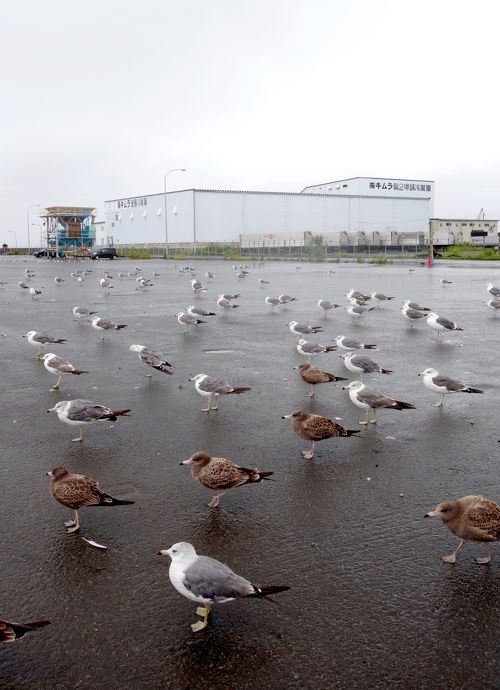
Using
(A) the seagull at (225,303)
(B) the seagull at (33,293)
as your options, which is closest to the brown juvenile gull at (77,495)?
(A) the seagull at (225,303)

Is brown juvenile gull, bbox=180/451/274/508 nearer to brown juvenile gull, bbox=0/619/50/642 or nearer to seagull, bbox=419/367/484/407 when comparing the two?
brown juvenile gull, bbox=0/619/50/642

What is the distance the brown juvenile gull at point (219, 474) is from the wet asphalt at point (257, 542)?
0.24 meters

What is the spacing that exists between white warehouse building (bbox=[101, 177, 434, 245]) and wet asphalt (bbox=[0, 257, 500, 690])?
208 ft

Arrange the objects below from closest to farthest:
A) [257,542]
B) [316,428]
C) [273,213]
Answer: [257,542] → [316,428] → [273,213]

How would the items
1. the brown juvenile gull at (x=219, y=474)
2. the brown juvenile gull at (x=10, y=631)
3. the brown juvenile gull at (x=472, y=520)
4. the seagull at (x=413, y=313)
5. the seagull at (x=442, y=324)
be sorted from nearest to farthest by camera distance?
the brown juvenile gull at (x=10, y=631), the brown juvenile gull at (x=472, y=520), the brown juvenile gull at (x=219, y=474), the seagull at (x=442, y=324), the seagull at (x=413, y=313)

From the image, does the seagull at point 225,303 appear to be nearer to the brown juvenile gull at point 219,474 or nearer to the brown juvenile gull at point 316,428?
the brown juvenile gull at point 316,428

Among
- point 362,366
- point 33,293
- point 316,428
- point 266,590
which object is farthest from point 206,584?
point 33,293

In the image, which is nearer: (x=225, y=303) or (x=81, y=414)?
(x=81, y=414)

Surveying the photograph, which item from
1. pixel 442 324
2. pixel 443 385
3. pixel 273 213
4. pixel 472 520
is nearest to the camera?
pixel 472 520

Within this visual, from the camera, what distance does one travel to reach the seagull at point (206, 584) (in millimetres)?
3473

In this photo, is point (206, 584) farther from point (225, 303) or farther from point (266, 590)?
point (225, 303)

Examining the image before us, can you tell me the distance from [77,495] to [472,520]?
2.96 metres

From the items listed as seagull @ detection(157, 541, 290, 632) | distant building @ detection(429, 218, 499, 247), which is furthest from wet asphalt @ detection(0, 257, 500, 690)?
distant building @ detection(429, 218, 499, 247)

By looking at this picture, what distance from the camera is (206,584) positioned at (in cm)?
350
